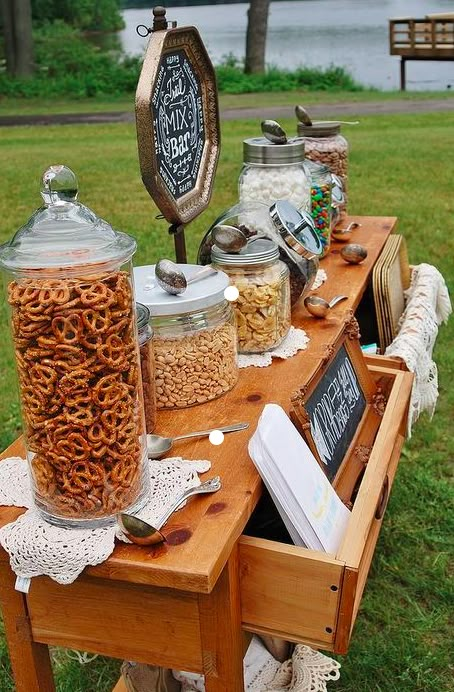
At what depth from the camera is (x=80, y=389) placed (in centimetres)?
102

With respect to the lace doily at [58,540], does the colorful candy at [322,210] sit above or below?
above

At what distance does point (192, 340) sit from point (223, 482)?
305 millimetres

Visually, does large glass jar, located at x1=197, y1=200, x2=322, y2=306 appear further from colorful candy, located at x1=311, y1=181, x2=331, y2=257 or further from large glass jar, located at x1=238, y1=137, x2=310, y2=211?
colorful candy, located at x1=311, y1=181, x2=331, y2=257

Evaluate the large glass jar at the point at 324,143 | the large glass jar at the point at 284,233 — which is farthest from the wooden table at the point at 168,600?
the large glass jar at the point at 324,143

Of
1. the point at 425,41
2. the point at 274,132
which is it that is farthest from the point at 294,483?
the point at 425,41

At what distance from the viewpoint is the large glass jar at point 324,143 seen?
9.10 feet

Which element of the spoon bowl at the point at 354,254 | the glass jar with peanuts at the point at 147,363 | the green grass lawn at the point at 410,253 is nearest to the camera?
the glass jar with peanuts at the point at 147,363

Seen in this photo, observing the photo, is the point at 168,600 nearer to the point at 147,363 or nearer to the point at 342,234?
the point at 147,363

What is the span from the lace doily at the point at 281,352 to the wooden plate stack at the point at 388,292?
2.28 feet

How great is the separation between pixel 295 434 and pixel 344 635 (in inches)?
13.1

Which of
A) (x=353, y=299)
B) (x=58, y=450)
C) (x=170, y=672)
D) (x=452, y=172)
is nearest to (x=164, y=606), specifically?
(x=58, y=450)

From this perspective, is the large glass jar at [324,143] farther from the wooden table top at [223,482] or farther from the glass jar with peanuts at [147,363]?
the glass jar with peanuts at [147,363]

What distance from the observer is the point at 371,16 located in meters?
49.3

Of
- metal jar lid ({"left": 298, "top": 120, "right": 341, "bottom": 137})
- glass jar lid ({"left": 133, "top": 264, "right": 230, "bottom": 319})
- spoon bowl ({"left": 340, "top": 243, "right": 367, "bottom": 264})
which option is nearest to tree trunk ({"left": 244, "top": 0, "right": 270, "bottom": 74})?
metal jar lid ({"left": 298, "top": 120, "right": 341, "bottom": 137})
